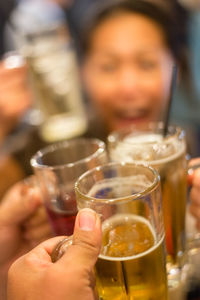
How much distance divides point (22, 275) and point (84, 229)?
108 mm

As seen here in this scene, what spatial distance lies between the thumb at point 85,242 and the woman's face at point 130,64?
3.51ft

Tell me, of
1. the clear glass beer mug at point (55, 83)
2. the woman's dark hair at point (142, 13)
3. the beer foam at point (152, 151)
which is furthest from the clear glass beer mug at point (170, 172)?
the woman's dark hair at point (142, 13)

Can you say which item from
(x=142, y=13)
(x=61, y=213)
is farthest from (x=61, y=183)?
(x=142, y=13)

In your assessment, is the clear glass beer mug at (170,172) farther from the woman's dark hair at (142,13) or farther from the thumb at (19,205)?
the woman's dark hair at (142,13)

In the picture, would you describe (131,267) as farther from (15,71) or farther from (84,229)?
(15,71)

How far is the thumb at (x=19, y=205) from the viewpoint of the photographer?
76cm

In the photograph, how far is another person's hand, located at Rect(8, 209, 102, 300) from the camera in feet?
1.47

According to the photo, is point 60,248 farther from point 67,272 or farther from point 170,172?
point 170,172

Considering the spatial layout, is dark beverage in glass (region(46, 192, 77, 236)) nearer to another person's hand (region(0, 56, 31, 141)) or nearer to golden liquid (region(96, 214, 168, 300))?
golden liquid (region(96, 214, 168, 300))

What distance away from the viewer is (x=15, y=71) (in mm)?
1364

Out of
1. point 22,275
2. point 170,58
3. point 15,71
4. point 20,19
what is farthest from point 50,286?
point 20,19

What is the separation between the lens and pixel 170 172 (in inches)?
26.7

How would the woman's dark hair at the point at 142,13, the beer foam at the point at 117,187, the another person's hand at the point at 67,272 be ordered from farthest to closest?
the woman's dark hair at the point at 142,13 → the beer foam at the point at 117,187 → the another person's hand at the point at 67,272

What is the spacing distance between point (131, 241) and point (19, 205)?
322 mm
